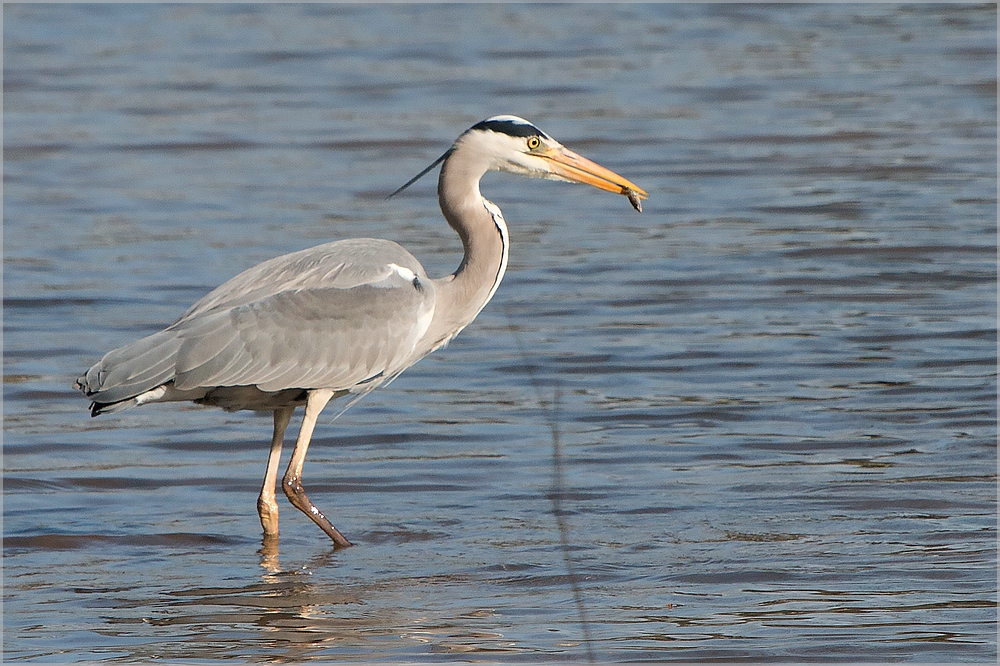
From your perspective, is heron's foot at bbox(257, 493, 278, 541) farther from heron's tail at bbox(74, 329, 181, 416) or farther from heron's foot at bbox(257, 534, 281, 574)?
heron's tail at bbox(74, 329, 181, 416)

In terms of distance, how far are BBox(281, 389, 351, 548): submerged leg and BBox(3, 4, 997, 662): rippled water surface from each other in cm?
12

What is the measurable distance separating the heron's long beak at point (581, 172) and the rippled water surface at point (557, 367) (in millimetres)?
675

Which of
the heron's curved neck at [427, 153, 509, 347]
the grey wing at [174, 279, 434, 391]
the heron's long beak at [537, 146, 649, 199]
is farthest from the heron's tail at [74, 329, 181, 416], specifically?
the heron's long beak at [537, 146, 649, 199]

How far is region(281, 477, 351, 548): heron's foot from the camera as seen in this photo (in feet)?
20.0

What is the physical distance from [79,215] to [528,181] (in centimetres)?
339

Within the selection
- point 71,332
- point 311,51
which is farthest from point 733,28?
point 71,332

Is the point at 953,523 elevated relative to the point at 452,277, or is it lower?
lower

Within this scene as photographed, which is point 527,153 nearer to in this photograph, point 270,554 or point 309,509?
point 309,509

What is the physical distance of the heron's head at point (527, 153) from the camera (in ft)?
21.2

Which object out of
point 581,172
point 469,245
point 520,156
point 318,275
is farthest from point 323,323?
point 581,172

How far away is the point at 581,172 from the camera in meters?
6.61

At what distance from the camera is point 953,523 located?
6.02 meters

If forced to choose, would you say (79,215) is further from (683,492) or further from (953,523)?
(953,523)

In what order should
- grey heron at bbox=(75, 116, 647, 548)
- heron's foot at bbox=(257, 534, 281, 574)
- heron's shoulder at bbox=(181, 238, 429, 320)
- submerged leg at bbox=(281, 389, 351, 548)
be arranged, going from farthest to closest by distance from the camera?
1. heron's shoulder at bbox=(181, 238, 429, 320)
2. submerged leg at bbox=(281, 389, 351, 548)
3. grey heron at bbox=(75, 116, 647, 548)
4. heron's foot at bbox=(257, 534, 281, 574)
